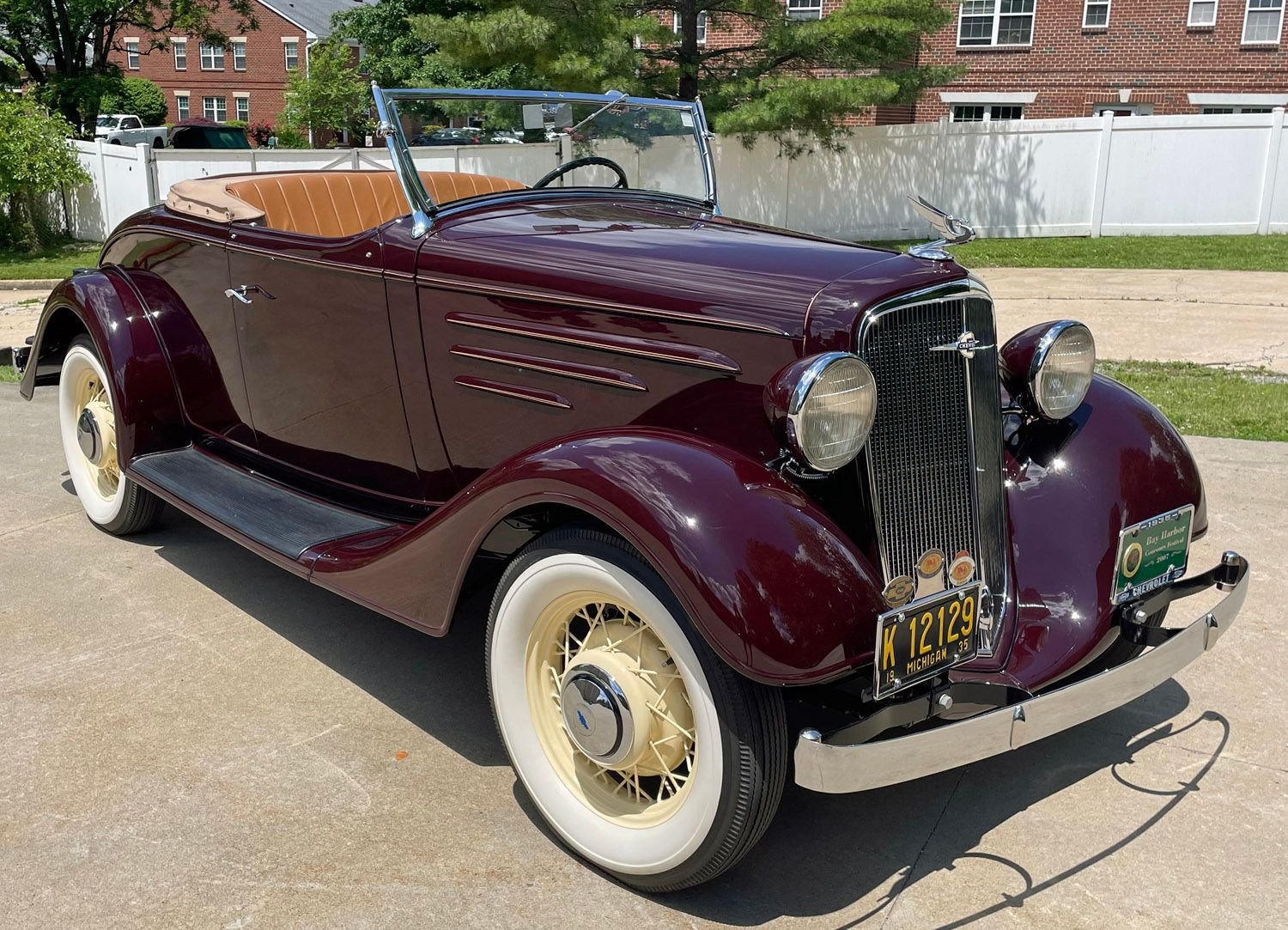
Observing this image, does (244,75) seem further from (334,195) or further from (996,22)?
(334,195)

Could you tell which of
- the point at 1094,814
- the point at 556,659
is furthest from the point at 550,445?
the point at 1094,814

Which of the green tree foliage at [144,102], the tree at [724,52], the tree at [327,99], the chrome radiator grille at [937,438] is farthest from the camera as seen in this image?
the green tree foliage at [144,102]

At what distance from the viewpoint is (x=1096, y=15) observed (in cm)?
2112

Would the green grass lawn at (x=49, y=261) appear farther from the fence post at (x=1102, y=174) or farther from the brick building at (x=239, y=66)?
the brick building at (x=239, y=66)

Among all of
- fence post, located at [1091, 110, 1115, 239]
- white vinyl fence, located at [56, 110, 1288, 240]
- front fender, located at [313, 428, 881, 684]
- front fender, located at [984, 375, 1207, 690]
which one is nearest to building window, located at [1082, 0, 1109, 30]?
fence post, located at [1091, 110, 1115, 239]

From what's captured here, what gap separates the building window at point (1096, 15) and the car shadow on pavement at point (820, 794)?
2103 centimetres

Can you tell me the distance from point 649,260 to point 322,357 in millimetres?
1353

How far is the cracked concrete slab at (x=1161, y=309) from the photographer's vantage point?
834 cm

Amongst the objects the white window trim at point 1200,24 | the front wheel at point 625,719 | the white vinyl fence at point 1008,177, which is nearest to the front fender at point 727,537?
the front wheel at point 625,719

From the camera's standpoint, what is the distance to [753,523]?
226 cm

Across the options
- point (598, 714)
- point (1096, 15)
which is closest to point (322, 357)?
point (598, 714)

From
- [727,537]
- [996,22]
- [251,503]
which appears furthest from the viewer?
[996,22]

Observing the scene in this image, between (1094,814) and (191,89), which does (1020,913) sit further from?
(191,89)

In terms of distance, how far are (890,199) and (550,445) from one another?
15158 mm
